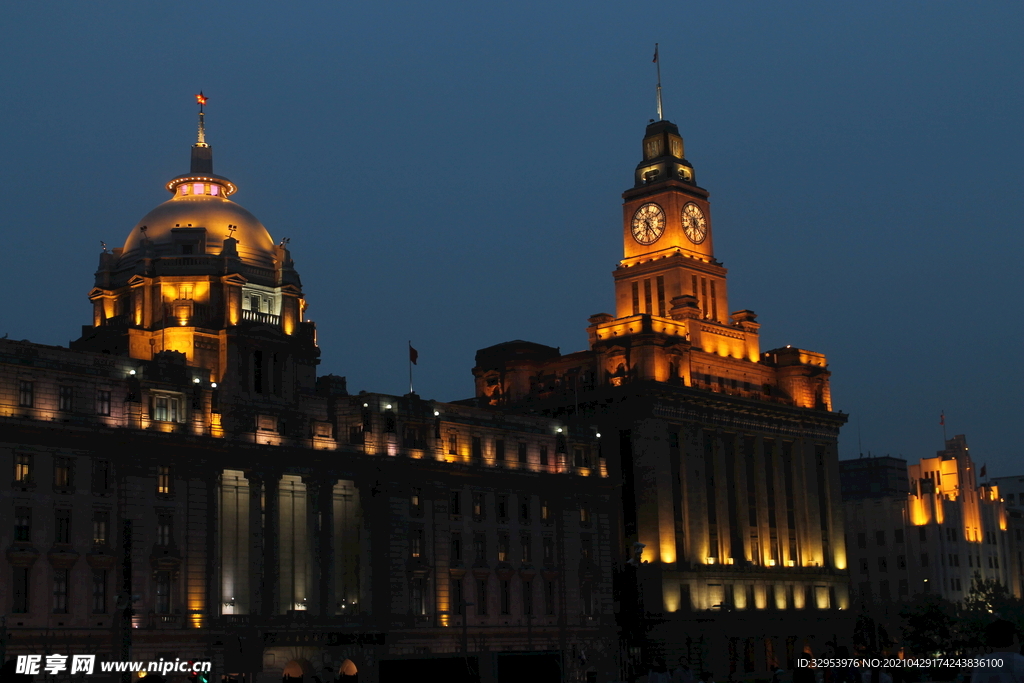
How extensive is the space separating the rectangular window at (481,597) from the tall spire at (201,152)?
43853mm

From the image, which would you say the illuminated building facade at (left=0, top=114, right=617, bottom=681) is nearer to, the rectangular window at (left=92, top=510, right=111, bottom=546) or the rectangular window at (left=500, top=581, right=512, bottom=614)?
the rectangular window at (left=92, top=510, right=111, bottom=546)

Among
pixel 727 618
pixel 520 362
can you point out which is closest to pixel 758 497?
pixel 727 618

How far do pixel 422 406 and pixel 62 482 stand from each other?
113 ft

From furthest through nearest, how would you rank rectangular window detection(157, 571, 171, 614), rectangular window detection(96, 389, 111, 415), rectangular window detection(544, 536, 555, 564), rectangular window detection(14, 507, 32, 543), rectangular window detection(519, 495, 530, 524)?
1. rectangular window detection(544, 536, 555, 564)
2. rectangular window detection(519, 495, 530, 524)
3. rectangular window detection(157, 571, 171, 614)
4. rectangular window detection(96, 389, 111, 415)
5. rectangular window detection(14, 507, 32, 543)

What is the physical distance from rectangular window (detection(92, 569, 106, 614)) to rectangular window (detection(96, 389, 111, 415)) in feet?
36.7

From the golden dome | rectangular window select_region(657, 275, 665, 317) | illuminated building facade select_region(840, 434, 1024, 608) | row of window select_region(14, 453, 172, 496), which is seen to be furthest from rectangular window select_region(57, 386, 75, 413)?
illuminated building facade select_region(840, 434, 1024, 608)

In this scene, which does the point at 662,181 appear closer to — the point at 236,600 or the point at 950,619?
the point at 950,619

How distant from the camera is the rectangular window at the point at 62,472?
99438 mm

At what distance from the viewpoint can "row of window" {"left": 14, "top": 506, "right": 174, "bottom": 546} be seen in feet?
319

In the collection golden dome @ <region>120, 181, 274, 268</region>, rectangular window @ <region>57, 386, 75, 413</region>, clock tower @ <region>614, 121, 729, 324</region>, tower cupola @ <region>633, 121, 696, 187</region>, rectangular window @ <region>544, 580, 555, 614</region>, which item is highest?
tower cupola @ <region>633, 121, 696, 187</region>

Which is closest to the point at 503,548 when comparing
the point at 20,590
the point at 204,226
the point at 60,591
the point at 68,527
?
the point at 204,226

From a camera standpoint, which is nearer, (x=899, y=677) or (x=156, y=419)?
(x=899, y=677)

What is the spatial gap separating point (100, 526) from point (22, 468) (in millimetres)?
6919

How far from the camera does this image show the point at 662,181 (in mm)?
167750
